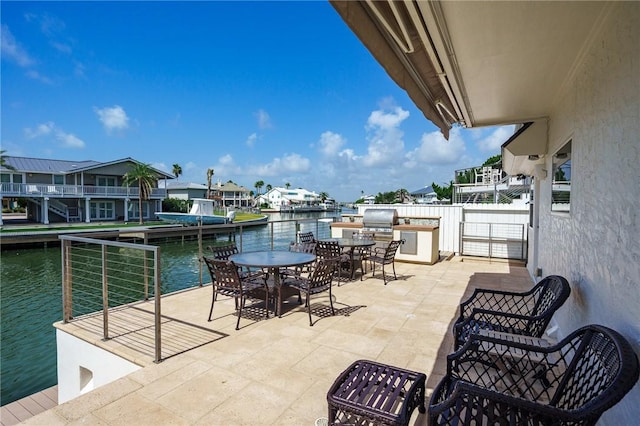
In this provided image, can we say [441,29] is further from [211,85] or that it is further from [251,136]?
[251,136]

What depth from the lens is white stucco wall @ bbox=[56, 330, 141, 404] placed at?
3.31 meters

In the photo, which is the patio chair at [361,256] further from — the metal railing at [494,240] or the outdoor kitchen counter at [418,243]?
the metal railing at [494,240]

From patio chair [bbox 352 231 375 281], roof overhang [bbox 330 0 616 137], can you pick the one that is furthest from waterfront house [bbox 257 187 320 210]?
roof overhang [bbox 330 0 616 137]

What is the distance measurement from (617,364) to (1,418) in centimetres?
597

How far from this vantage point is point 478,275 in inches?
277

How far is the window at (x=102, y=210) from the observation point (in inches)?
1168

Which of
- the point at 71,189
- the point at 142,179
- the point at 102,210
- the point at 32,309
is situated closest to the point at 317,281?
the point at 32,309

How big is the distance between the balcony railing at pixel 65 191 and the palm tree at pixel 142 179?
Answer: 79cm

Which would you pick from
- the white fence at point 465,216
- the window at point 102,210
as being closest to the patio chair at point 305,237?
the white fence at point 465,216

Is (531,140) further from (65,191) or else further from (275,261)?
(65,191)

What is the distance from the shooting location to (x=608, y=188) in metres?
2.05

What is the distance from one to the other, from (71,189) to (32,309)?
74.8 feet

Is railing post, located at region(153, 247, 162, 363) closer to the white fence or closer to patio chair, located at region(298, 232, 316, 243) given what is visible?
patio chair, located at region(298, 232, 316, 243)

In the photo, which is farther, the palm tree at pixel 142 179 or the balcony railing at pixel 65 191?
the palm tree at pixel 142 179
